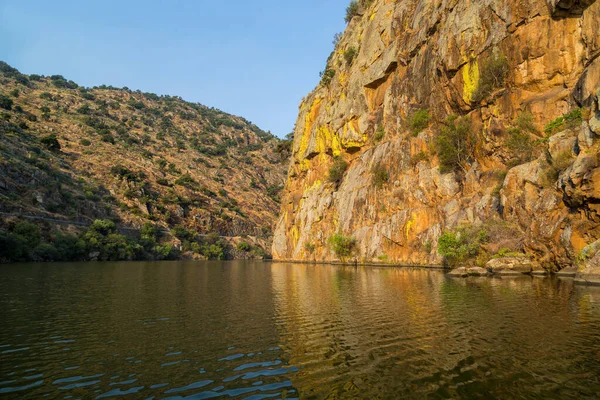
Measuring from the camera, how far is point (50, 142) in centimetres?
10806

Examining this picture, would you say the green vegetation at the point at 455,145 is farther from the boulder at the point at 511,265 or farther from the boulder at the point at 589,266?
the boulder at the point at 589,266

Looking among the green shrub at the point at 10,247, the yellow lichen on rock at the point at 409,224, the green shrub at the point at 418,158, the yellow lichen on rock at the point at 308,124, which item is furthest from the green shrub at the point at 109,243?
the green shrub at the point at 418,158

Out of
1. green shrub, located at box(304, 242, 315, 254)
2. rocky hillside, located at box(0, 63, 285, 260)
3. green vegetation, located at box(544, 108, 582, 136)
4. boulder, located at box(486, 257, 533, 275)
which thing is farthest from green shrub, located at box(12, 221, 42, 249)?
green vegetation, located at box(544, 108, 582, 136)

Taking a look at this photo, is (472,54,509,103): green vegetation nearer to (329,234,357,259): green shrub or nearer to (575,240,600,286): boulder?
(575,240,600,286): boulder

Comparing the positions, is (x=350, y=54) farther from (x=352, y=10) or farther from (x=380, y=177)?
(x=380, y=177)

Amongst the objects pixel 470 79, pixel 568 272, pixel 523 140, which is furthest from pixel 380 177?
pixel 568 272

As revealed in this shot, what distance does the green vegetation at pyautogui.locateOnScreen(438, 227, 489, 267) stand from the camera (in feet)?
142

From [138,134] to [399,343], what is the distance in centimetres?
16498

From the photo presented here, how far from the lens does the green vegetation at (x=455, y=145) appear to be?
54875mm

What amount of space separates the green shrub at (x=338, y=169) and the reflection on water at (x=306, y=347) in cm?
6251

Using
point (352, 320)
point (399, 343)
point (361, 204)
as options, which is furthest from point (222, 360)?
point (361, 204)

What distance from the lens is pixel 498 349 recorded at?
12.6 meters

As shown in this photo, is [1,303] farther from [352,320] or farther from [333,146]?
[333,146]

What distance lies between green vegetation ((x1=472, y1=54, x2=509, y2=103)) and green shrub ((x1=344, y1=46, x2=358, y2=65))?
4265cm
